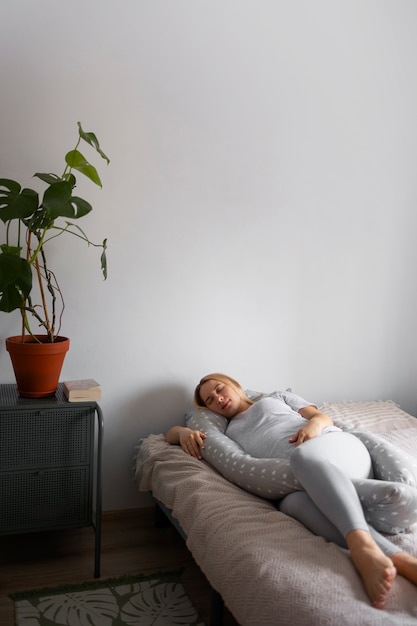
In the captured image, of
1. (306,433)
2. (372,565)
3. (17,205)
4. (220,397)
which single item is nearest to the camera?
(372,565)

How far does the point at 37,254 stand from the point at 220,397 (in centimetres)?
90

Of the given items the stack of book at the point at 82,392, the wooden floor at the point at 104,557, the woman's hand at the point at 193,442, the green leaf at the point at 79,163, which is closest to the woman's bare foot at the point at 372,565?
the wooden floor at the point at 104,557

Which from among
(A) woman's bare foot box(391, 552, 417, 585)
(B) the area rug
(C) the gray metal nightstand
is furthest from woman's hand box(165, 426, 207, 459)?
(A) woman's bare foot box(391, 552, 417, 585)

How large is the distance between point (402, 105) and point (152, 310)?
62.2 inches

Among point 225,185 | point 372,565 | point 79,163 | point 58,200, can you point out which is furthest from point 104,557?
point 225,185

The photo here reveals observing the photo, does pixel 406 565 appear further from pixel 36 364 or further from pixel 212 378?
pixel 36 364

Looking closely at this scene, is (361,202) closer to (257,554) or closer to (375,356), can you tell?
(375,356)

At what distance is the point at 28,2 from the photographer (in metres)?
2.49

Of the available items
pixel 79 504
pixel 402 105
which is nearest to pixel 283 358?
pixel 79 504

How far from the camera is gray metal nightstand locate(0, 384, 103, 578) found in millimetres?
2295

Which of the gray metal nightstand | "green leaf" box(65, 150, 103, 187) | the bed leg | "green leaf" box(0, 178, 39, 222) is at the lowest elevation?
the bed leg

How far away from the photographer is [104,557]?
2.47 metres

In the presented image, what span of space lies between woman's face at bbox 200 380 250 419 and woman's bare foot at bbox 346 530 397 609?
0.96 metres

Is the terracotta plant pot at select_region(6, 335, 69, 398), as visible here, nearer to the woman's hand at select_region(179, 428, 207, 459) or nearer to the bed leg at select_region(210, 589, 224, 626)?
the woman's hand at select_region(179, 428, 207, 459)
